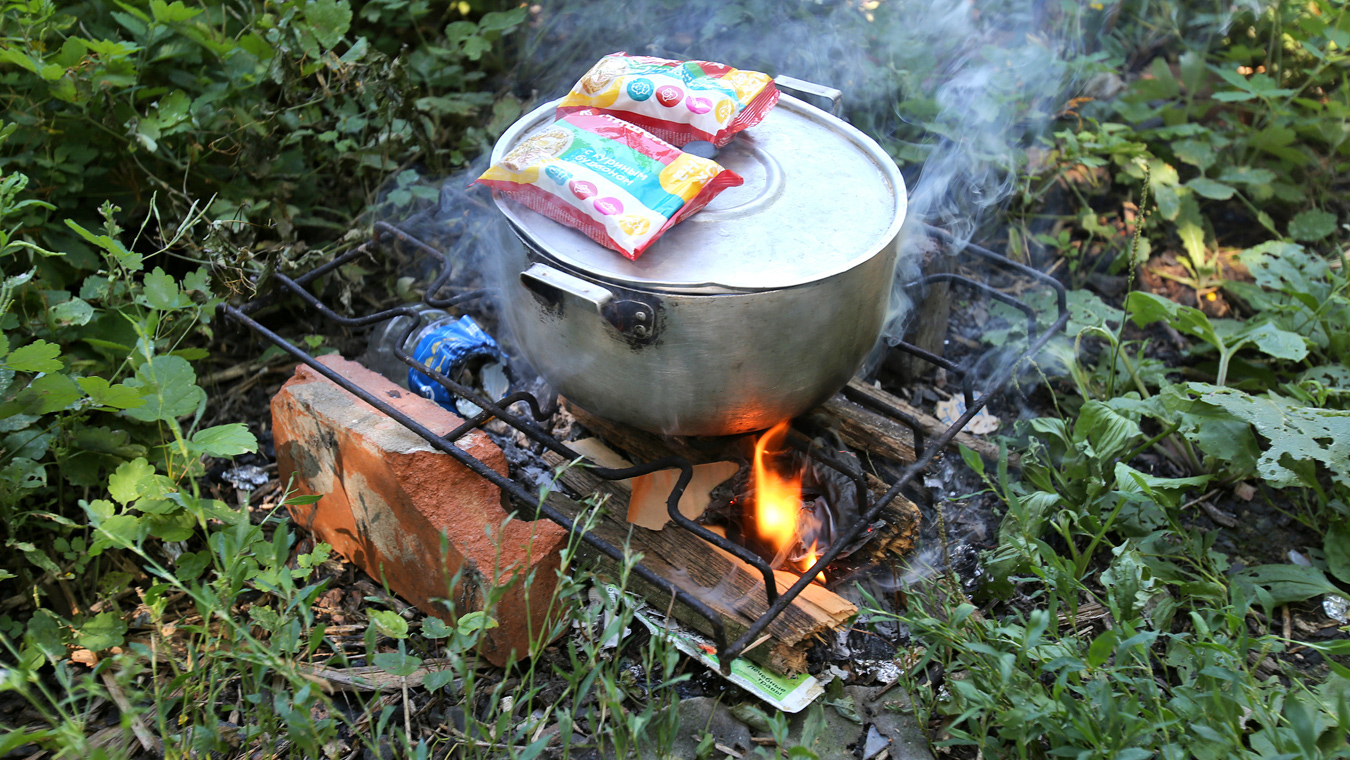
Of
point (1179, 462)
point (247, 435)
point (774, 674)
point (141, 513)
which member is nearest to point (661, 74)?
point (247, 435)

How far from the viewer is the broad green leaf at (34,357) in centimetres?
177

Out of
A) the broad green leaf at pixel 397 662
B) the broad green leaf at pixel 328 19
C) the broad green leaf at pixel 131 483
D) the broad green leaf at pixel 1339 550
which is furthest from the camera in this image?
the broad green leaf at pixel 328 19

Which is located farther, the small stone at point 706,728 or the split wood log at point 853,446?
the split wood log at point 853,446

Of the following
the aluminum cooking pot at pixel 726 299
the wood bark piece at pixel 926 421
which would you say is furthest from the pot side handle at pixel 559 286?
the wood bark piece at pixel 926 421

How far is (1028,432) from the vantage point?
8.45 ft

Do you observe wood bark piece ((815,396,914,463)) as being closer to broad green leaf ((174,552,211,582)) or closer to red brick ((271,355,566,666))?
red brick ((271,355,566,666))

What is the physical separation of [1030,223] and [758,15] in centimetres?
124

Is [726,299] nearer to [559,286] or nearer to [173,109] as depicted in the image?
[559,286]

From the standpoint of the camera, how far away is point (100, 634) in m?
1.81

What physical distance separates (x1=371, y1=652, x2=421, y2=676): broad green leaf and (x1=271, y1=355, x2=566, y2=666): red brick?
0.19 m

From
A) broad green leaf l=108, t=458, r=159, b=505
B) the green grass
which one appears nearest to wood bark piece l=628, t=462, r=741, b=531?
the green grass

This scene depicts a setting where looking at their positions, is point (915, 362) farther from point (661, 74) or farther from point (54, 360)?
point (54, 360)

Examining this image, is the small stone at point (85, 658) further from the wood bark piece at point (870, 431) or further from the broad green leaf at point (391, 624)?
the wood bark piece at point (870, 431)

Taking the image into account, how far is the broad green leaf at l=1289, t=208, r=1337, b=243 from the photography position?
10.6 ft
